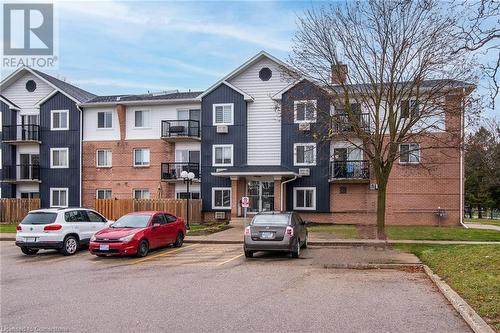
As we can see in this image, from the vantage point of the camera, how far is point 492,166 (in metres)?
46.5

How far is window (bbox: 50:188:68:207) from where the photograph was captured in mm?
35406

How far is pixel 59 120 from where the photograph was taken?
117ft

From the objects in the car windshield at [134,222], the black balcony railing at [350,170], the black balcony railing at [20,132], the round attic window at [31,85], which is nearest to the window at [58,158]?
the black balcony railing at [20,132]

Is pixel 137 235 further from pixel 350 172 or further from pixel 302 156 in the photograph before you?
pixel 350 172

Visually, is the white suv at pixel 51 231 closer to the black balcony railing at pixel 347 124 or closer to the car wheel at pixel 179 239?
the car wheel at pixel 179 239

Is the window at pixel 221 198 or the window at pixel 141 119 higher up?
the window at pixel 141 119

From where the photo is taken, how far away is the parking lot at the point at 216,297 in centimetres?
723

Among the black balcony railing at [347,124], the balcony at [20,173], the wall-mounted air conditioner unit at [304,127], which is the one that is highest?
the wall-mounted air conditioner unit at [304,127]

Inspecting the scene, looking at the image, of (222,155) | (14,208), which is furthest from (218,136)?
(14,208)

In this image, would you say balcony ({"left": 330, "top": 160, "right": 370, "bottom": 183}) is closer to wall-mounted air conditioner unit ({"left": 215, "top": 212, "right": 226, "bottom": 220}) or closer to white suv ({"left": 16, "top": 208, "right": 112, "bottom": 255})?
wall-mounted air conditioner unit ({"left": 215, "top": 212, "right": 226, "bottom": 220})

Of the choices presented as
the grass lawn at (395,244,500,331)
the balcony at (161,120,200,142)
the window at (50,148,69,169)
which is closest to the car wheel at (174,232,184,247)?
the grass lawn at (395,244,500,331)

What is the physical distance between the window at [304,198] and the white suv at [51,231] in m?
16.6

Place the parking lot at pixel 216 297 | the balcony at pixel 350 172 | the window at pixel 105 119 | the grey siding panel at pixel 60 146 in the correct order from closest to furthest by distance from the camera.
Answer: the parking lot at pixel 216 297
the balcony at pixel 350 172
the window at pixel 105 119
the grey siding panel at pixel 60 146

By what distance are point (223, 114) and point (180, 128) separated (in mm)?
3069
